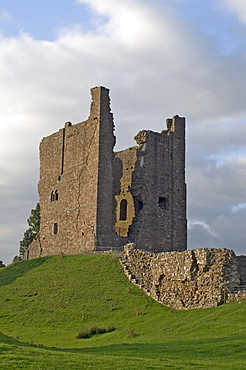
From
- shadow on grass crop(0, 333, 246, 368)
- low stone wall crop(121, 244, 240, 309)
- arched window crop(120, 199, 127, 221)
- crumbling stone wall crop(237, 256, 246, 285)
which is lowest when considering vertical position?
shadow on grass crop(0, 333, 246, 368)

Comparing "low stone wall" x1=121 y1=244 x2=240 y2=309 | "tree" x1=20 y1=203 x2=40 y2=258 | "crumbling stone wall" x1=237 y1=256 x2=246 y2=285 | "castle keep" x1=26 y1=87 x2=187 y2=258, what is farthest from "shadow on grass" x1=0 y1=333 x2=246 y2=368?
"tree" x1=20 y1=203 x2=40 y2=258

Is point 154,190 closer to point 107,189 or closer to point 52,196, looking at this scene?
point 107,189

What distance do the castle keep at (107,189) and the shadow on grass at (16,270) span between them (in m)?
4.65

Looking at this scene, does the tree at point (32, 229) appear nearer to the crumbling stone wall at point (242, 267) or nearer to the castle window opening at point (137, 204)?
the castle window opening at point (137, 204)

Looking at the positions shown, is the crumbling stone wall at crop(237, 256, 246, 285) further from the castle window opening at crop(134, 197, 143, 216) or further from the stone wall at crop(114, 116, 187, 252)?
the castle window opening at crop(134, 197, 143, 216)

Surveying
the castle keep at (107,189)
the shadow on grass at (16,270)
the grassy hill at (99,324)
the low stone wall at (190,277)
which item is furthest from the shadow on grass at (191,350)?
the castle keep at (107,189)

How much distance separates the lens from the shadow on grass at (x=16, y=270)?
3753 centimetres

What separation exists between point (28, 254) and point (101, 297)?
23203mm

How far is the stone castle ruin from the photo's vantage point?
4384cm

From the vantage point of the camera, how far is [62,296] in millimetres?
31172

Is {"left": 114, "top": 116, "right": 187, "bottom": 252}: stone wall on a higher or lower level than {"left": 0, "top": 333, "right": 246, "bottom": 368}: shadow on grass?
higher

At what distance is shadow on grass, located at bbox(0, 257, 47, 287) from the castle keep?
4.65 metres

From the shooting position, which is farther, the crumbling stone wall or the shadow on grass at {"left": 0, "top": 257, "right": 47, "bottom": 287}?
the shadow on grass at {"left": 0, "top": 257, "right": 47, "bottom": 287}

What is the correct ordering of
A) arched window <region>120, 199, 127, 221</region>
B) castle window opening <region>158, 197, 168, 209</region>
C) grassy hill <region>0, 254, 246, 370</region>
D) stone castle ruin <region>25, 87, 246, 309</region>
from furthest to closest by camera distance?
1. arched window <region>120, 199, 127, 221</region>
2. castle window opening <region>158, 197, 168, 209</region>
3. stone castle ruin <region>25, 87, 246, 309</region>
4. grassy hill <region>0, 254, 246, 370</region>
